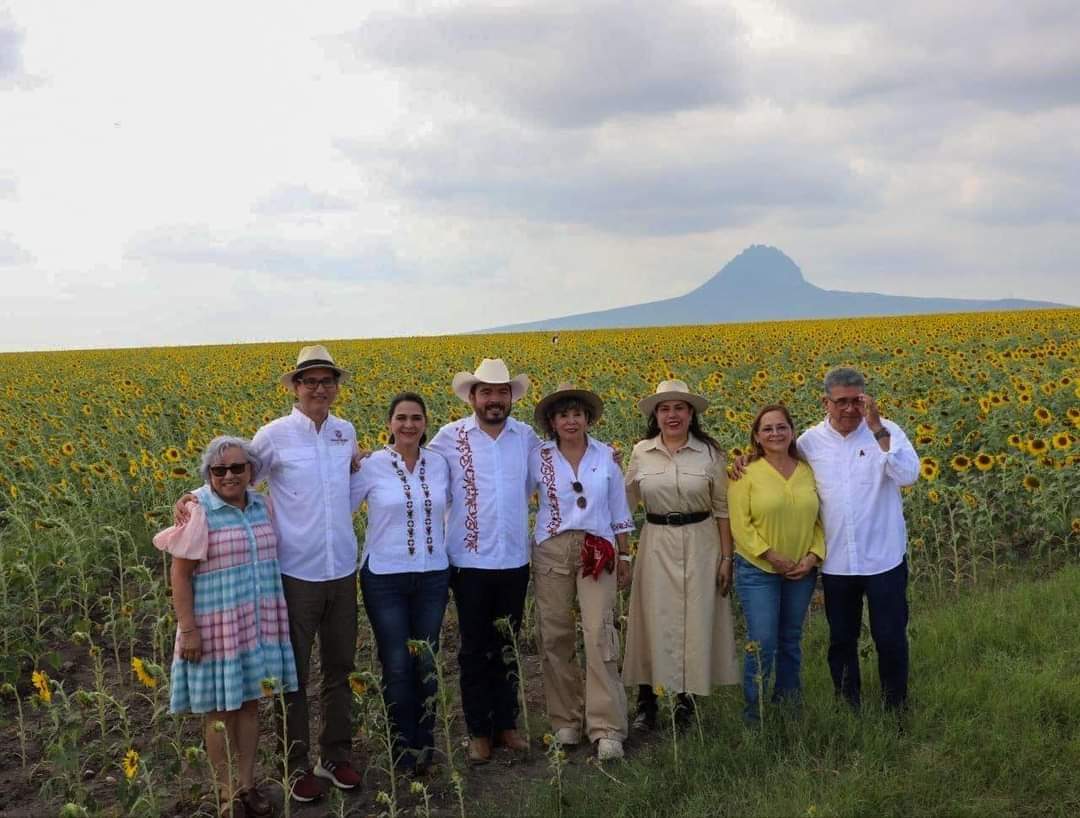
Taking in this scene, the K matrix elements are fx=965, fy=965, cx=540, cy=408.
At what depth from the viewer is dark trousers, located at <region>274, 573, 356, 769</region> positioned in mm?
4242

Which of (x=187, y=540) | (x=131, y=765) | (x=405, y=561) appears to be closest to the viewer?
(x=131, y=765)

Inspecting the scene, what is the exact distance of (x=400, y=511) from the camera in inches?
171

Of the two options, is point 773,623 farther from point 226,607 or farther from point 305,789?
point 226,607

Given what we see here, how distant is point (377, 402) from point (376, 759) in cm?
840

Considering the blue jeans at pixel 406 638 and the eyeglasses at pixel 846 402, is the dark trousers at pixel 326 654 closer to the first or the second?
the blue jeans at pixel 406 638

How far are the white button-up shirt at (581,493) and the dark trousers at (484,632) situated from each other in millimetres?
274

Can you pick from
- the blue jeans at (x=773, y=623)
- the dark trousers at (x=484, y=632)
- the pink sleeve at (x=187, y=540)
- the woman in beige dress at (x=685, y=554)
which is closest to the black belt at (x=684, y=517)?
the woman in beige dress at (x=685, y=554)

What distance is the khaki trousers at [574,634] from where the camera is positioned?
180 inches

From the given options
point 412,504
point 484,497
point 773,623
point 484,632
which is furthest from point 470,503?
point 773,623

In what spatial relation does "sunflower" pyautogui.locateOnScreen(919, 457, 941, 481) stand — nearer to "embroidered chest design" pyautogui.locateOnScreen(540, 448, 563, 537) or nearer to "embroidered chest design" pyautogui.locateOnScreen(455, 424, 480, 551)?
"embroidered chest design" pyautogui.locateOnScreen(540, 448, 563, 537)

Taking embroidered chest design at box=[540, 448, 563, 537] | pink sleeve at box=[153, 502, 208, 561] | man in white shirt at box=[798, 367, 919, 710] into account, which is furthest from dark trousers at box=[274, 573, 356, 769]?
man in white shirt at box=[798, 367, 919, 710]

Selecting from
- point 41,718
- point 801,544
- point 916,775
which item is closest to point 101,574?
point 41,718

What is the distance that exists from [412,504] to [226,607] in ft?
2.97

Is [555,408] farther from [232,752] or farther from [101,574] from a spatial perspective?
[101,574]
